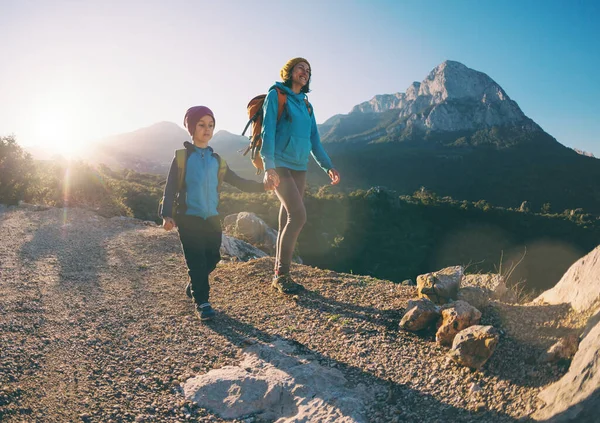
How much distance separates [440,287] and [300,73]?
8.01ft

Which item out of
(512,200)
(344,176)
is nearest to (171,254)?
(512,200)

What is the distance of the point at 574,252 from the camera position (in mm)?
34938

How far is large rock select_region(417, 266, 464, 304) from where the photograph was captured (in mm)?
3320

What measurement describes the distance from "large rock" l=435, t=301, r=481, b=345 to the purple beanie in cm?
267

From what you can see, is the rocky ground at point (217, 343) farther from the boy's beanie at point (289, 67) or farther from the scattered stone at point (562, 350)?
the boy's beanie at point (289, 67)

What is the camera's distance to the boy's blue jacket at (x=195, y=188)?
341cm

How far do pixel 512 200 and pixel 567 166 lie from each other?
2569 cm

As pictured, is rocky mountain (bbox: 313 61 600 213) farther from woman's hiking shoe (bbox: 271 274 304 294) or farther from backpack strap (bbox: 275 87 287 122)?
backpack strap (bbox: 275 87 287 122)

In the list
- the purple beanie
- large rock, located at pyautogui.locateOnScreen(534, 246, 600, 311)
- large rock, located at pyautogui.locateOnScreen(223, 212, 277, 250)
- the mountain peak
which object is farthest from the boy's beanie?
the mountain peak

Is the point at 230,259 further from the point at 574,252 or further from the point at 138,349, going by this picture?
the point at 574,252

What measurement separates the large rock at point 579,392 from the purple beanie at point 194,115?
3225 millimetres

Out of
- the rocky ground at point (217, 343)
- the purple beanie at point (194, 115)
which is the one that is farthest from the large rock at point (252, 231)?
the purple beanie at point (194, 115)

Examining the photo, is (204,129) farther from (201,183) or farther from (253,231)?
(253,231)

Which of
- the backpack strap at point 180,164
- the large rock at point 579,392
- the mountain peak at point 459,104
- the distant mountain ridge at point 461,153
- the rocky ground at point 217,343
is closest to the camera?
the large rock at point 579,392
